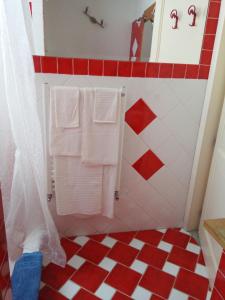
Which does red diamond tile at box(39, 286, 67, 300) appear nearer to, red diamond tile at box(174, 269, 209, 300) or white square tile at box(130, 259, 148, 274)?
white square tile at box(130, 259, 148, 274)

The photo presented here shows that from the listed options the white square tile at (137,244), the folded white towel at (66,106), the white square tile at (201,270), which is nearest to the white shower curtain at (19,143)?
the folded white towel at (66,106)

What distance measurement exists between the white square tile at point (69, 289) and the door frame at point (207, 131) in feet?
3.30

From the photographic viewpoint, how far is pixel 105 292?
1.45 m

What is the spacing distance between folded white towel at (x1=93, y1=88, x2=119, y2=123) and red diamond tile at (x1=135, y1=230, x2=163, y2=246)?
1000 millimetres

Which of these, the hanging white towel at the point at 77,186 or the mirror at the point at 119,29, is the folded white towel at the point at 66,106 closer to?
the hanging white towel at the point at 77,186

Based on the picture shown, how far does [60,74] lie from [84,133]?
37 cm

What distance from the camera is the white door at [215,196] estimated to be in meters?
1.51

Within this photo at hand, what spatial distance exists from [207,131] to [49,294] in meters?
1.44

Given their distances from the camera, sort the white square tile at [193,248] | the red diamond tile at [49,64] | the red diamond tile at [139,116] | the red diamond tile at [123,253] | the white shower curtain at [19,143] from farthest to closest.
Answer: the white square tile at [193,248] < the red diamond tile at [123,253] < the red diamond tile at [139,116] < the red diamond tile at [49,64] < the white shower curtain at [19,143]

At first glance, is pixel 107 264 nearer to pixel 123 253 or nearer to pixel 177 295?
pixel 123 253

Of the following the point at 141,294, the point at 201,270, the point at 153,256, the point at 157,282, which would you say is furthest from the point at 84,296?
the point at 201,270

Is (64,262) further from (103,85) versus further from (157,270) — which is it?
(103,85)

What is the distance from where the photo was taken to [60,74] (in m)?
1.42

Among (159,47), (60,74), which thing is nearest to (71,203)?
(60,74)
